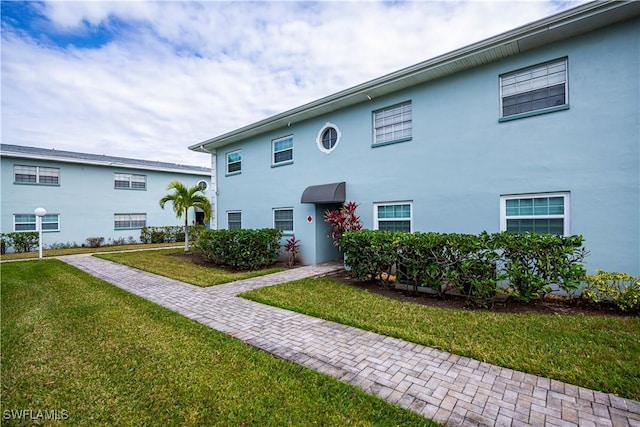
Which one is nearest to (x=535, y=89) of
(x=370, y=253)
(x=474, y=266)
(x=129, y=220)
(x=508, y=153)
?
(x=508, y=153)

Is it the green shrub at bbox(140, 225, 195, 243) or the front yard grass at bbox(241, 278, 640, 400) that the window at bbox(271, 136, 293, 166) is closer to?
the front yard grass at bbox(241, 278, 640, 400)

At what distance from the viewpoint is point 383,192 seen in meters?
9.32

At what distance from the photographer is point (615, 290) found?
5.52 m

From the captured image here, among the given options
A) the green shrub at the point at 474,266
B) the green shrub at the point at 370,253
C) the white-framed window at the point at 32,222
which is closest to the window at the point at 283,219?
the green shrub at the point at 370,253

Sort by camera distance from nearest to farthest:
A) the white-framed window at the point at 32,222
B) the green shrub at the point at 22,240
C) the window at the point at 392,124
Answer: the window at the point at 392,124 → the green shrub at the point at 22,240 → the white-framed window at the point at 32,222

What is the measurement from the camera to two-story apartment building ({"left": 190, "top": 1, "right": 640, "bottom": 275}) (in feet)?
19.2

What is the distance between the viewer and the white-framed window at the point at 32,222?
57.7 ft

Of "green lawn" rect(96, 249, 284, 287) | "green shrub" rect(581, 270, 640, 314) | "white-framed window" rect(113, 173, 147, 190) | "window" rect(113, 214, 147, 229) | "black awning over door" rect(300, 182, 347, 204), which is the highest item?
"white-framed window" rect(113, 173, 147, 190)

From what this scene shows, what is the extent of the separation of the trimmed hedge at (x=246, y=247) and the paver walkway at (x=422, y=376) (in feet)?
14.6

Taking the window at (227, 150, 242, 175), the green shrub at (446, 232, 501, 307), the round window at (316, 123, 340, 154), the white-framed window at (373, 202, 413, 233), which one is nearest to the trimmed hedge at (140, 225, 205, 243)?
→ the window at (227, 150, 242, 175)

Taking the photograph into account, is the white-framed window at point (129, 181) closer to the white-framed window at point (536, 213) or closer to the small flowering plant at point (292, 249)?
the small flowering plant at point (292, 249)

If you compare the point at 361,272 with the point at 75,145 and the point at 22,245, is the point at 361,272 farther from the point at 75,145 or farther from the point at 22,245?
the point at 75,145

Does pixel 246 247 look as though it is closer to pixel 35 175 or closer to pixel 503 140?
pixel 503 140

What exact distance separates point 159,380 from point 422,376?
10.0 ft
